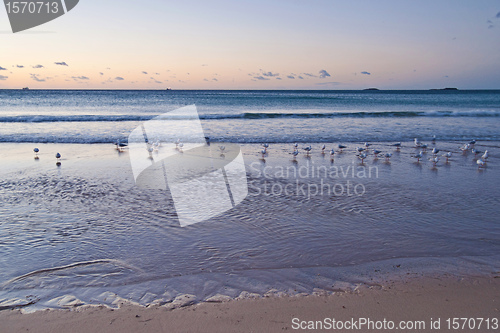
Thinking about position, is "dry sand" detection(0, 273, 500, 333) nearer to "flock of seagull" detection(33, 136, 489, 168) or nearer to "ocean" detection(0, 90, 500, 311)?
"ocean" detection(0, 90, 500, 311)

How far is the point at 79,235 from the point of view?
5270 mm

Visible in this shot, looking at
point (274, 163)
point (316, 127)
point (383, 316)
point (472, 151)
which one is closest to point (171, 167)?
point (274, 163)

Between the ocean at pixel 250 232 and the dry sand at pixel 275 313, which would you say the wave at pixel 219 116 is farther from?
the dry sand at pixel 275 313

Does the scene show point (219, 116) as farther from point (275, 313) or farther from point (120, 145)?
point (275, 313)

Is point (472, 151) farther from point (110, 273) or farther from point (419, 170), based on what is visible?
point (110, 273)

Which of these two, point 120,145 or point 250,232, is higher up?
point 120,145

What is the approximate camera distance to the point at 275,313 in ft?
10.8

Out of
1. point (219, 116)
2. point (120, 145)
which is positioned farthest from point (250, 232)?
point (219, 116)

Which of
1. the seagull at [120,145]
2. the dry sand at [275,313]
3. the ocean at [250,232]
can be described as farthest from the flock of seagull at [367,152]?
the dry sand at [275,313]

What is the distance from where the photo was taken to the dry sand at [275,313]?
312cm

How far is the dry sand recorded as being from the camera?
3123mm

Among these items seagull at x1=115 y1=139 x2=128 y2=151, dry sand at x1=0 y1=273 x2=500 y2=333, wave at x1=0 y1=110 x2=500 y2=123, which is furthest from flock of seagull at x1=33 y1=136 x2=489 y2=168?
wave at x1=0 y1=110 x2=500 y2=123

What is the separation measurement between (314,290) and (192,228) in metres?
2.47

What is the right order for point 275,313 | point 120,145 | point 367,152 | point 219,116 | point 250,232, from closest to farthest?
point 275,313 → point 250,232 → point 367,152 → point 120,145 → point 219,116
